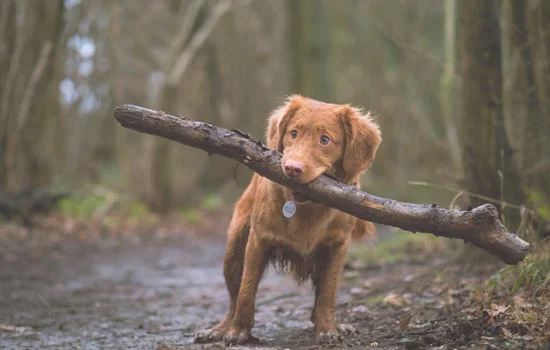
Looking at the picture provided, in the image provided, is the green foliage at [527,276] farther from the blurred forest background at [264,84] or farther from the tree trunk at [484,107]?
the tree trunk at [484,107]

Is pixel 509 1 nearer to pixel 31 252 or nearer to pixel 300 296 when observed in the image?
pixel 300 296

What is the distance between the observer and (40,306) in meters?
6.20

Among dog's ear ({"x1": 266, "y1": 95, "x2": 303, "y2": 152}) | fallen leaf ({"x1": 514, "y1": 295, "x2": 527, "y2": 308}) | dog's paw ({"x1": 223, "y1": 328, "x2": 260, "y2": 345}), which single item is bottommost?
dog's paw ({"x1": 223, "y1": 328, "x2": 260, "y2": 345})

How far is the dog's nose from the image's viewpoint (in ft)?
12.6

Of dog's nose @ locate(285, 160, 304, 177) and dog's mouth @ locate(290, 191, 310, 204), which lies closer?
dog's nose @ locate(285, 160, 304, 177)

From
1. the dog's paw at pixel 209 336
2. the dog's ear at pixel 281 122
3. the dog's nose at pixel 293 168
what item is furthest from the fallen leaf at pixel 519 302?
the dog's paw at pixel 209 336

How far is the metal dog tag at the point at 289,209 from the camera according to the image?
442cm

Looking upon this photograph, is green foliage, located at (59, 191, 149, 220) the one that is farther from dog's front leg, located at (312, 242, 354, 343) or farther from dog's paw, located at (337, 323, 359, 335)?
dog's paw, located at (337, 323, 359, 335)

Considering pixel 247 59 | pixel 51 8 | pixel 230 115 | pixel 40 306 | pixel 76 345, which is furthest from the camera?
pixel 247 59

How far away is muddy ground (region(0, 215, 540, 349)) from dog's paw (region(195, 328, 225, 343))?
10 cm

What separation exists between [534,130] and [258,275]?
11.8 feet

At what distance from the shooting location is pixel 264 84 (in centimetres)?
2323

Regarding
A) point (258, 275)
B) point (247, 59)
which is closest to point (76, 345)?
point (258, 275)

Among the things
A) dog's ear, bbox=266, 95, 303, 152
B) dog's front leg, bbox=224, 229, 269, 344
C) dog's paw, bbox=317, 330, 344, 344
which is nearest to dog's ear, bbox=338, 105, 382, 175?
dog's ear, bbox=266, 95, 303, 152
